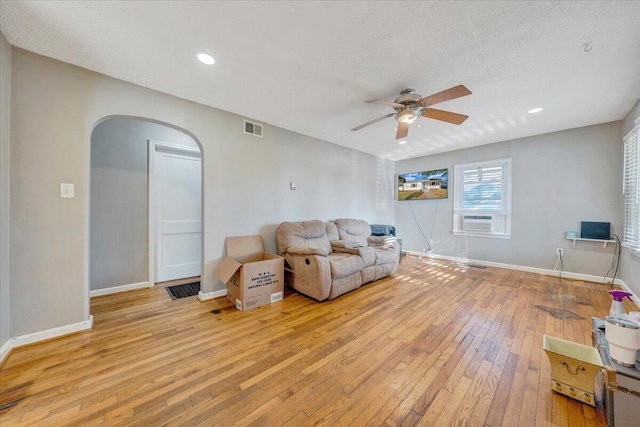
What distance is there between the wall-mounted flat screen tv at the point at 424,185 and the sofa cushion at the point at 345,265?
10.5 ft

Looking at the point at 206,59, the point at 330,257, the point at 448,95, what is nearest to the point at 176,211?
the point at 206,59

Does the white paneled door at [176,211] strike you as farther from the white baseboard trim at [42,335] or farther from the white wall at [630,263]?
the white wall at [630,263]

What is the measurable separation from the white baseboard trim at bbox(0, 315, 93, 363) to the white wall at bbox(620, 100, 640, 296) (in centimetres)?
613

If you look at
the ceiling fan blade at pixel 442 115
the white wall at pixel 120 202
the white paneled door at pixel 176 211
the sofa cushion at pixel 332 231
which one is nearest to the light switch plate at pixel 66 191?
the white wall at pixel 120 202

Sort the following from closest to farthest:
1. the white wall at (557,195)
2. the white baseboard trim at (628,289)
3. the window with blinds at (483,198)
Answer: the white baseboard trim at (628,289) → the white wall at (557,195) → the window with blinds at (483,198)

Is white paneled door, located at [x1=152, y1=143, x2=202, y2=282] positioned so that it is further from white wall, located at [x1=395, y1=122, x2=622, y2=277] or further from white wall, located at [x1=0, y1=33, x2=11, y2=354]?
white wall, located at [x1=395, y1=122, x2=622, y2=277]

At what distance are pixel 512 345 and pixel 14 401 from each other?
354 cm

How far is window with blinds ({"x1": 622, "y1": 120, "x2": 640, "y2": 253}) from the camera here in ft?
9.09

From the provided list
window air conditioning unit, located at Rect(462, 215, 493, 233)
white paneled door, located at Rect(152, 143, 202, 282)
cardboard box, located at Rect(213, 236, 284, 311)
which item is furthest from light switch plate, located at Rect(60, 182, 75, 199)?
window air conditioning unit, located at Rect(462, 215, 493, 233)

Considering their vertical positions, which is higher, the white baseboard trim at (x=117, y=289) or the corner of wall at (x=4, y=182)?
the corner of wall at (x=4, y=182)

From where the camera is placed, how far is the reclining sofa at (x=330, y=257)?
9.31 ft

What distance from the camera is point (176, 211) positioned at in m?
3.63

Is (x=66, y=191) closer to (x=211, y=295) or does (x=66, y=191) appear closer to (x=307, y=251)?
(x=211, y=295)

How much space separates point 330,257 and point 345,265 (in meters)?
0.39
